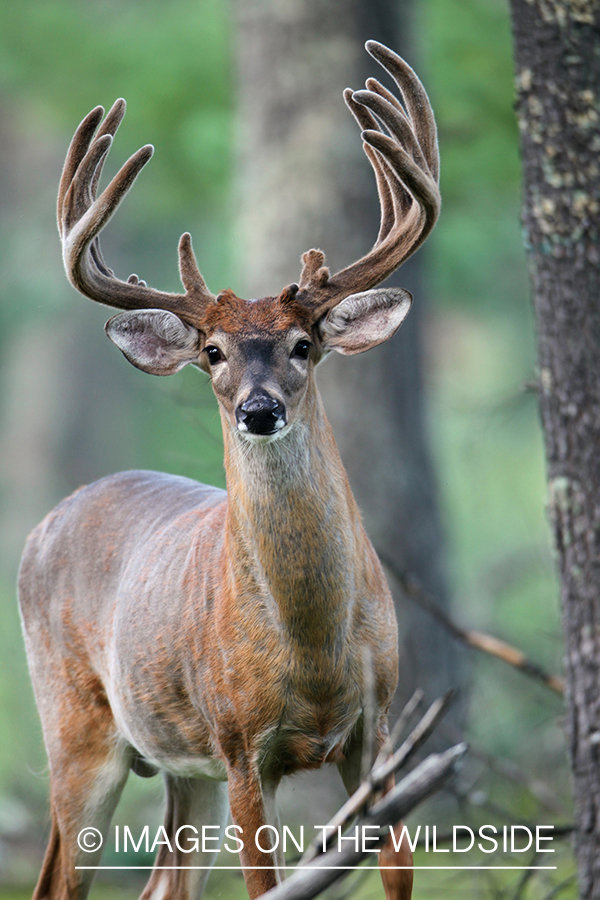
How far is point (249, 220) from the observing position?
9.48 metres

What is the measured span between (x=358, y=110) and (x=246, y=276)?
16.7 ft

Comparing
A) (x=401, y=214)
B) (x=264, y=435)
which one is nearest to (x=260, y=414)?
(x=264, y=435)

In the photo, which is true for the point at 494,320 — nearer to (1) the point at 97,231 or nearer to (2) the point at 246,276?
(2) the point at 246,276

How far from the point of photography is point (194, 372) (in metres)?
9.67

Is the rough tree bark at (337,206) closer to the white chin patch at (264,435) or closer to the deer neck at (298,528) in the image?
the deer neck at (298,528)

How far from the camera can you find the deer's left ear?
160 inches

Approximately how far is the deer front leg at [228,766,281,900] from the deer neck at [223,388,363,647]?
519 millimetres

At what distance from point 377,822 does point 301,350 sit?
1.75m

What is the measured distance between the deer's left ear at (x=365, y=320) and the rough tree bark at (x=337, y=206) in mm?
5052

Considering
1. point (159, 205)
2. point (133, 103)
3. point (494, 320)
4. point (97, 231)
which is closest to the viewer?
point (97, 231)

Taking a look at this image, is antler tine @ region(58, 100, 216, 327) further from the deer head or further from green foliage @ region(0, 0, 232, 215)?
green foliage @ region(0, 0, 232, 215)

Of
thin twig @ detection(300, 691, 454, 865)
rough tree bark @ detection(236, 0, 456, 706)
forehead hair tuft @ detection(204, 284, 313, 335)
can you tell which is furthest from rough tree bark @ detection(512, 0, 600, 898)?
rough tree bark @ detection(236, 0, 456, 706)

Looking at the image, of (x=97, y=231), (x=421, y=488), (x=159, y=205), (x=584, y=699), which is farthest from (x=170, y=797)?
(x=159, y=205)

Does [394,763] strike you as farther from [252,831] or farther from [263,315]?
[263,315]
